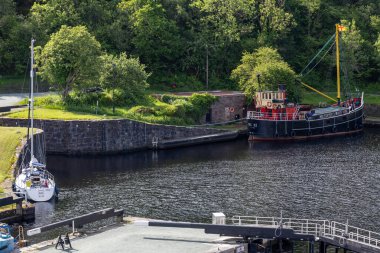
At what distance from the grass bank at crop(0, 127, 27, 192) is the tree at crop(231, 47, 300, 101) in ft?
124

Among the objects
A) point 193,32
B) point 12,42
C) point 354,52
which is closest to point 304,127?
point 354,52

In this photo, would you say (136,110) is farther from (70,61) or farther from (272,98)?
(272,98)

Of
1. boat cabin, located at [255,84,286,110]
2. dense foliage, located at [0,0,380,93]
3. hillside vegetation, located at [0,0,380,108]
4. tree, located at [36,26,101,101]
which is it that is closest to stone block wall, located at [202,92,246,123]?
hillside vegetation, located at [0,0,380,108]

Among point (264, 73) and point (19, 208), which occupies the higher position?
point (264, 73)

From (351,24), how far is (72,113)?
186ft

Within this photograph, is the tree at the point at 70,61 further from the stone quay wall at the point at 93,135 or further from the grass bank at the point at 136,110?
the stone quay wall at the point at 93,135

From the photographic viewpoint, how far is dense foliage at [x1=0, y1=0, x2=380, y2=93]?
120250mm

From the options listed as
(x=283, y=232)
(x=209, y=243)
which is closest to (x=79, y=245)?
(x=209, y=243)

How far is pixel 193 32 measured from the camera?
127625mm

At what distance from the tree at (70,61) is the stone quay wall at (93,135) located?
929 cm

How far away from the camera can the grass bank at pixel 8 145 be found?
75438 millimetres

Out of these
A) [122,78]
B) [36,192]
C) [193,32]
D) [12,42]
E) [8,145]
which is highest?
[193,32]

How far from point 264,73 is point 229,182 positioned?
37.9 metres

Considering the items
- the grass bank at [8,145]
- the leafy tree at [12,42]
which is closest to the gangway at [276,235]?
the grass bank at [8,145]
